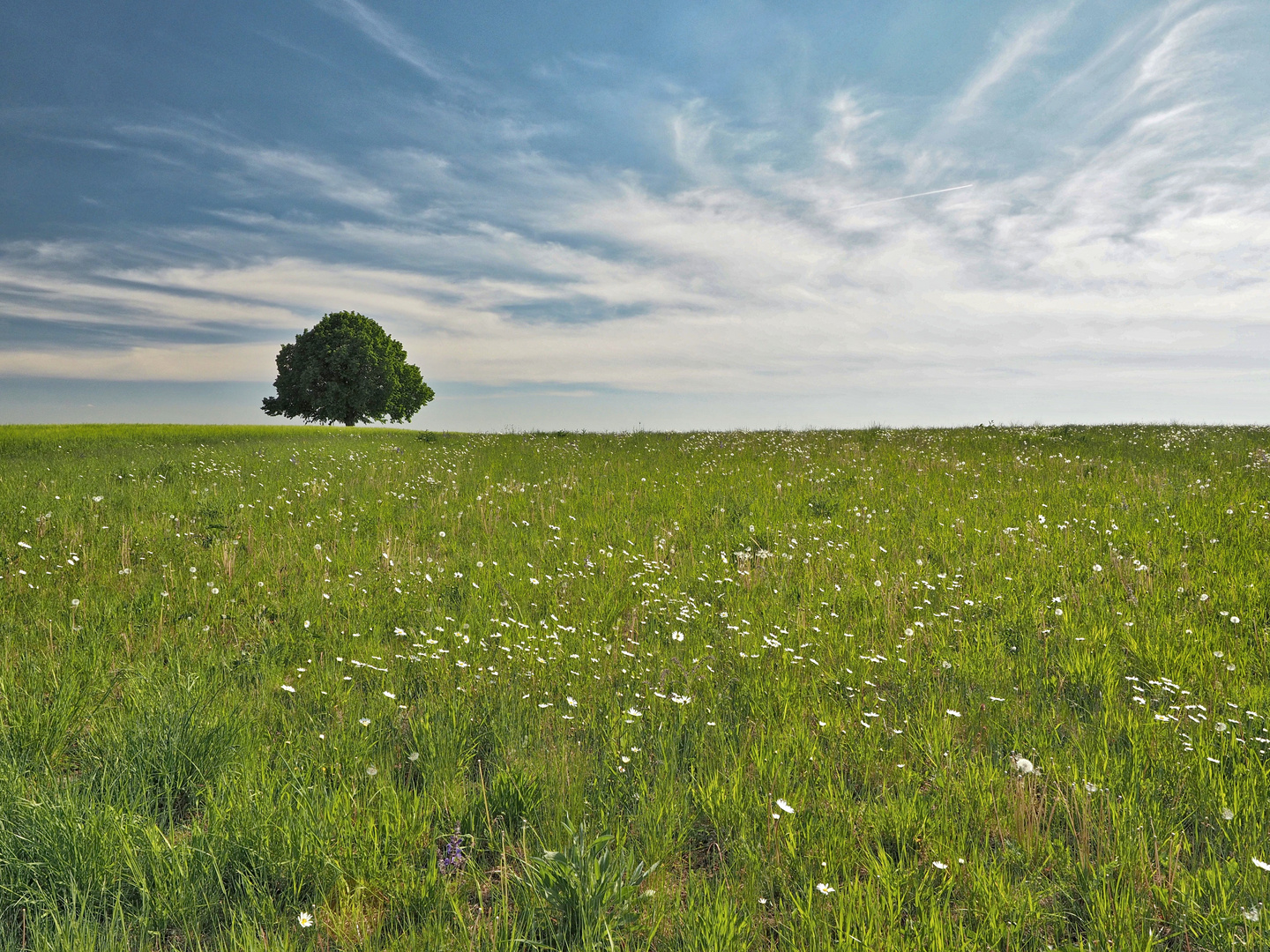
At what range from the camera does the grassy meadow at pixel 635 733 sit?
253cm

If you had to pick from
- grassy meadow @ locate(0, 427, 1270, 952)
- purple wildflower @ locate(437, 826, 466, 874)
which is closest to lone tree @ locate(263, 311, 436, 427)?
grassy meadow @ locate(0, 427, 1270, 952)

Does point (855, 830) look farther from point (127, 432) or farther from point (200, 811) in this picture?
point (127, 432)

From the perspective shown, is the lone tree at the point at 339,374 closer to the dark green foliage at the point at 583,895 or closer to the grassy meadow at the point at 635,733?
the grassy meadow at the point at 635,733

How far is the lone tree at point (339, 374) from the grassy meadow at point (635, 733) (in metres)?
44.1

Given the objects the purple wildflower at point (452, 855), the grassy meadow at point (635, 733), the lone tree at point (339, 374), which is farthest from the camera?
the lone tree at point (339, 374)

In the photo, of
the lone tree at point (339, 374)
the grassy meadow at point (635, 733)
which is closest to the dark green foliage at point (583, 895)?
the grassy meadow at point (635, 733)

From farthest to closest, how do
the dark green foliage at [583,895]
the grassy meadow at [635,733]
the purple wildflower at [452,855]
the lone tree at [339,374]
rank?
the lone tree at [339,374] → the purple wildflower at [452,855] → the grassy meadow at [635,733] → the dark green foliage at [583,895]

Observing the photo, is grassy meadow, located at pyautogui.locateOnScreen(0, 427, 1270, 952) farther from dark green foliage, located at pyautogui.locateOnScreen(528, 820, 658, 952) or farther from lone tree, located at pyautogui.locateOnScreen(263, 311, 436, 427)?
lone tree, located at pyautogui.locateOnScreen(263, 311, 436, 427)

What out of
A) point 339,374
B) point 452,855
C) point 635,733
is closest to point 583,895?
point 452,855

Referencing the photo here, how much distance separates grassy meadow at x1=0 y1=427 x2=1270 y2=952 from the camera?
2525mm

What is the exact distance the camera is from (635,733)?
12.5ft

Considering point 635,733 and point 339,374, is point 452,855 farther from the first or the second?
point 339,374

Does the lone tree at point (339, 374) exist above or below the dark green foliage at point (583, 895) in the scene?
above

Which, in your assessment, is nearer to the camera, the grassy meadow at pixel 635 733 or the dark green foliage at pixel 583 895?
the dark green foliage at pixel 583 895
